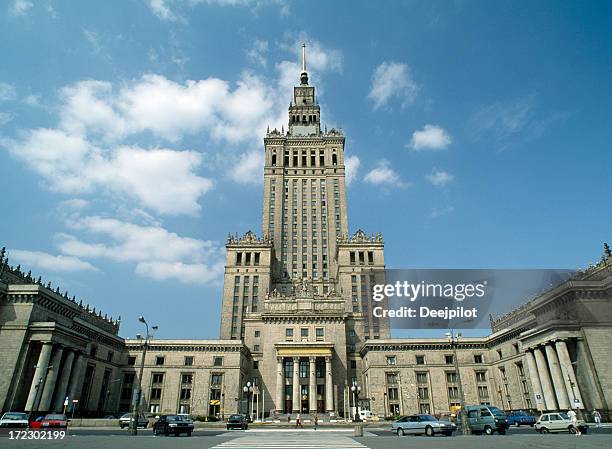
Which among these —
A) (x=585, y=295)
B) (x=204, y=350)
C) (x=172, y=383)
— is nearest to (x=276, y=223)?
(x=204, y=350)

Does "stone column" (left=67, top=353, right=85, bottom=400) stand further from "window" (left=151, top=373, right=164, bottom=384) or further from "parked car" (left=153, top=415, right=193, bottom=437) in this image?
"parked car" (left=153, top=415, right=193, bottom=437)

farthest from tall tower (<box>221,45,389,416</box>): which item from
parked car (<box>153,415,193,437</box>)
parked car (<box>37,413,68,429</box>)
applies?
parked car (<box>153,415,193,437</box>)

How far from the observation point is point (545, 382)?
1983 inches

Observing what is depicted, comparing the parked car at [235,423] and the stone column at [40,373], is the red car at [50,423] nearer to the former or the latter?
the stone column at [40,373]

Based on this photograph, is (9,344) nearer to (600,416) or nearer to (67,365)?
(67,365)

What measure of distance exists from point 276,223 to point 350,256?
2229cm

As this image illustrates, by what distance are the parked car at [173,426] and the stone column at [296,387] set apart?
39181 millimetres

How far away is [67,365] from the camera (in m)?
55.0

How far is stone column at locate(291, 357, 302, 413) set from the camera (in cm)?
6700

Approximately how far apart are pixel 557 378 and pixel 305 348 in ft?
126

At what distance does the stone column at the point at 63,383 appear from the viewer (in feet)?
174

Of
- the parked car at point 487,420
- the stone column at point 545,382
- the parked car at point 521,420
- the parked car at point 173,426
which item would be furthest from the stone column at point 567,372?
the parked car at point 173,426

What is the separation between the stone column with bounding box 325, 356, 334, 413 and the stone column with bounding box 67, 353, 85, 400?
39.3 metres

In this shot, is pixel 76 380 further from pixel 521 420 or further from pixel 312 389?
pixel 521 420
